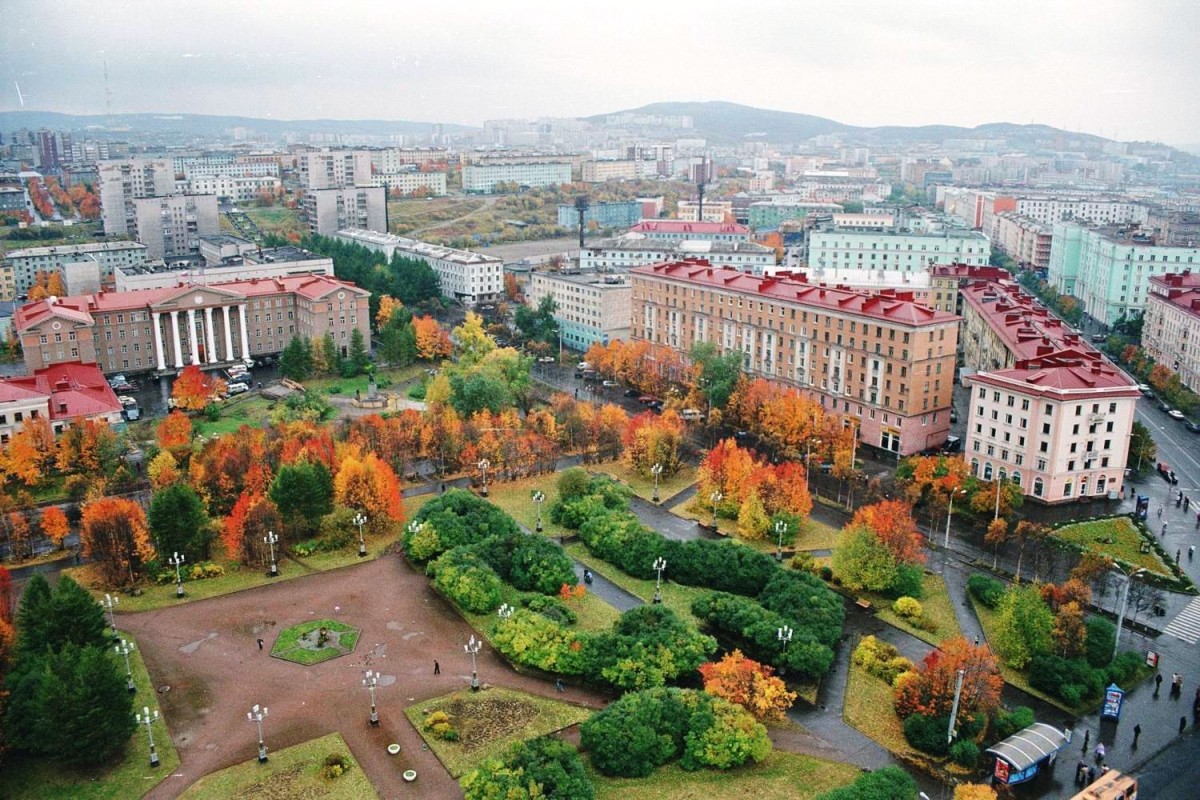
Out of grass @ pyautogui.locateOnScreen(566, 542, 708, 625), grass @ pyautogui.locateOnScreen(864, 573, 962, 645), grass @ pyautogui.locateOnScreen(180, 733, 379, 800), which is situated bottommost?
grass @ pyautogui.locateOnScreen(180, 733, 379, 800)

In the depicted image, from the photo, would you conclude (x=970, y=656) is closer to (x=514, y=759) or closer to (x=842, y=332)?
(x=514, y=759)

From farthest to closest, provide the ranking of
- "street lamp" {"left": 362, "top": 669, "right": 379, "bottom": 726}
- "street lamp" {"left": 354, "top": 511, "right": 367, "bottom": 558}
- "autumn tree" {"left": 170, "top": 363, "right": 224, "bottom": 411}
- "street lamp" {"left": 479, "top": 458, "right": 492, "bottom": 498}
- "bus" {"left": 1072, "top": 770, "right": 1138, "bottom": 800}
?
"autumn tree" {"left": 170, "top": 363, "right": 224, "bottom": 411} < "street lamp" {"left": 479, "top": 458, "right": 492, "bottom": 498} < "street lamp" {"left": 354, "top": 511, "right": 367, "bottom": 558} < "street lamp" {"left": 362, "top": 669, "right": 379, "bottom": 726} < "bus" {"left": 1072, "top": 770, "right": 1138, "bottom": 800}

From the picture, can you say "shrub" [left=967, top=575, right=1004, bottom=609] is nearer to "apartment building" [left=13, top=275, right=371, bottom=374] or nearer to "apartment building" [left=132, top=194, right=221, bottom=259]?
"apartment building" [left=13, top=275, right=371, bottom=374]

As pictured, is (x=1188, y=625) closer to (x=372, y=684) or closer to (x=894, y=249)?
(x=372, y=684)

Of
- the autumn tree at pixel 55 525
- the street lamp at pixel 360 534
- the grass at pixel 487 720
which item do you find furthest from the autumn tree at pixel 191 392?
the grass at pixel 487 720

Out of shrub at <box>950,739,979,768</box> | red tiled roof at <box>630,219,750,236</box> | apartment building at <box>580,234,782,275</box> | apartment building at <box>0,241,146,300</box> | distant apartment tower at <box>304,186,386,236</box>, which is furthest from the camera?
distant apartment tower at <box>304,186,386,236</box>

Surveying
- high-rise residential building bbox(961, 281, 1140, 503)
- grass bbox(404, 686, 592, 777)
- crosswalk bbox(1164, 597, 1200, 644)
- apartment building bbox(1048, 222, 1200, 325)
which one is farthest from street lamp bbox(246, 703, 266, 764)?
apartment building bbox(1048, 222, 1200, 325)

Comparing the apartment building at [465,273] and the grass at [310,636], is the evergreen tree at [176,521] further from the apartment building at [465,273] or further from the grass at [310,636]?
the apartment building at [465,273]
